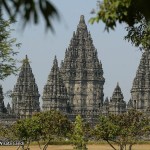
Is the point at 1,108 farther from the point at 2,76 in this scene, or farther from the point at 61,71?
the point at 2,76

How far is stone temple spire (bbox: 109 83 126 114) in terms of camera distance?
454 ft

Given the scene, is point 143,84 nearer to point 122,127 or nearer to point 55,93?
point 55,93

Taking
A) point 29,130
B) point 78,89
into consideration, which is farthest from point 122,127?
point 78,89

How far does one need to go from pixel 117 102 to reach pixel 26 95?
22732 millimetres

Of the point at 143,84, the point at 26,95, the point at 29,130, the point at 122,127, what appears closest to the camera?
the point at 122,127

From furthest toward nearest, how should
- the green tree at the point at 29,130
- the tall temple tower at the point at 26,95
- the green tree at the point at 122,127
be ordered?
the tall temple tower at the point at 26,95 < the green tree at the point at 29,130 < the green tree at the point at 122,127

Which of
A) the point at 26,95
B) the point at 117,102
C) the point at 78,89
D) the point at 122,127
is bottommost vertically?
the point at 122,127

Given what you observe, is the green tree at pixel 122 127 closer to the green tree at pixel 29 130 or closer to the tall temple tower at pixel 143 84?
the green tree at pixel 29 130

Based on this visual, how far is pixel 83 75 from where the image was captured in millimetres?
151375

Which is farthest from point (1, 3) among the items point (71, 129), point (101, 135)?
point (71, 129)

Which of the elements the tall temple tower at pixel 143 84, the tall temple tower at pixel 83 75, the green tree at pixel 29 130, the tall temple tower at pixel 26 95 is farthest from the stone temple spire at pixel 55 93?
the green tree at pixel 29 130

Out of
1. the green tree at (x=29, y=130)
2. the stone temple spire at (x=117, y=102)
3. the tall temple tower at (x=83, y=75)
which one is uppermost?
the tall temple tower at (x=83, y=75)

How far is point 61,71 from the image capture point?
154625mm

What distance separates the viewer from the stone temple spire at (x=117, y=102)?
13825 centimetres
